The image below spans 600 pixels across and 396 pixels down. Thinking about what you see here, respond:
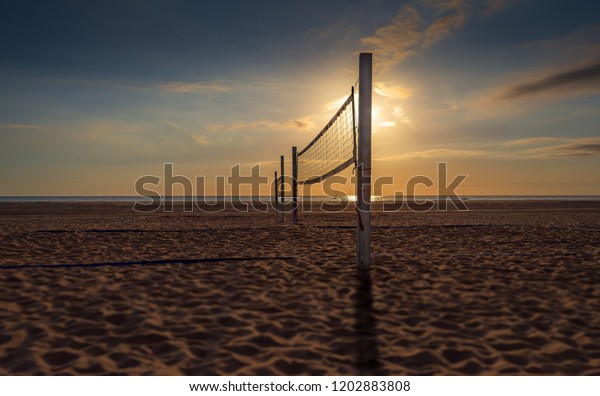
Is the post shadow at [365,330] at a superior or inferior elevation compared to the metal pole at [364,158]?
inferior

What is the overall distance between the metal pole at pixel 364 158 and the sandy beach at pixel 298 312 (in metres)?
0.39

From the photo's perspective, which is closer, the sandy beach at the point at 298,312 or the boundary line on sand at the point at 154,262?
the sandy beach at the point at 298,312

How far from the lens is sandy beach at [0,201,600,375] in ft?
10.3

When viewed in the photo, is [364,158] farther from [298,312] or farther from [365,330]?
[365,330]

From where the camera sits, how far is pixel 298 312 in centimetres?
433

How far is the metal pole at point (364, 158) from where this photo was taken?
247 inches

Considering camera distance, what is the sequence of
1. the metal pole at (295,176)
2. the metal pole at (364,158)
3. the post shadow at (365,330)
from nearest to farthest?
the post shadow at (365,330)
the metal pole at (364,158)
the metal pole at (295,176)

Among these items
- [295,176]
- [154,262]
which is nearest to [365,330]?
[154,262]

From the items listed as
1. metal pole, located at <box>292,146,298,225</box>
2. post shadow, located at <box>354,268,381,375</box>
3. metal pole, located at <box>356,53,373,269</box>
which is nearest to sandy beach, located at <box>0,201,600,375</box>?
post shadow, located at <box>354,268,381,375</box>

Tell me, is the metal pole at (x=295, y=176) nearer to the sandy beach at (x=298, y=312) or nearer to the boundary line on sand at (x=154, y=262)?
the sandy beach at (x=298, y=312)

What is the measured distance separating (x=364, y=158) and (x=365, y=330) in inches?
125

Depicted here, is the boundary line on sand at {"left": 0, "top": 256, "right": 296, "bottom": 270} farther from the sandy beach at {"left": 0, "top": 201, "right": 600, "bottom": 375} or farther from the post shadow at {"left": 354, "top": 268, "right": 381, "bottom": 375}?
the post shadow at {"left": 354, "top": 268, "right": 381, "bottom": 375}

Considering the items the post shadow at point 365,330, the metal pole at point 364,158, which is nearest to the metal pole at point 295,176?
the metal pole at point 364,158

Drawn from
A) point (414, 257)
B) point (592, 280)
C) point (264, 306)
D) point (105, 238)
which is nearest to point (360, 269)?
point (414, 257)
